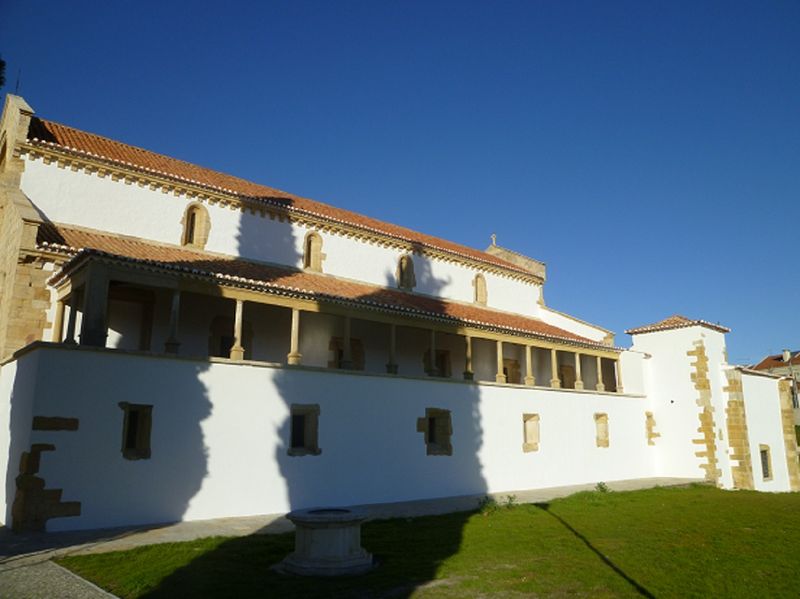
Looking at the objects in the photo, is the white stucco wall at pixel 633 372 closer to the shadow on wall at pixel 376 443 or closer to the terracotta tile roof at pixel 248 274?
the terracotta tile roof at pixel 248 274

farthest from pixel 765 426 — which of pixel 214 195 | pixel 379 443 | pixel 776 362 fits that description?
pixel 776 362

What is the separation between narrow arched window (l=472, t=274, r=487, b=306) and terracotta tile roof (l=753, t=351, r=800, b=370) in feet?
156

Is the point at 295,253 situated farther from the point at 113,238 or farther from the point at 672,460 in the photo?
the point at 672,460

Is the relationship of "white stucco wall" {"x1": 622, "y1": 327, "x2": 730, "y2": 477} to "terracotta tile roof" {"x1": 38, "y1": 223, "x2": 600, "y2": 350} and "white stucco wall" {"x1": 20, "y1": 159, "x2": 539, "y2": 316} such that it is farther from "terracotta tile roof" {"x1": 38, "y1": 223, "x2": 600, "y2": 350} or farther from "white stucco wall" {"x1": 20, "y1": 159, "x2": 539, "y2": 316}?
"white stucco wall" {"x1": 20, "y1": 159, "x2": 539, "y2": 316}

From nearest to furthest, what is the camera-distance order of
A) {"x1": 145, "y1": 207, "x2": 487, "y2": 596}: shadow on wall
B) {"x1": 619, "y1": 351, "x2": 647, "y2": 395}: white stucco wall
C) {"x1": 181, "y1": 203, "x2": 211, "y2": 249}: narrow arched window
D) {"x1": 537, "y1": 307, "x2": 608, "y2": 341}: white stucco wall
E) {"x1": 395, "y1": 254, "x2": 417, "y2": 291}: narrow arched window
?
{"x1": 145, "y1": 207, "x2": 487, "y2": 596}: shadow on wall, {"x1": 181, "y1": 203, "x2": 211, "y2": 249}: narrow arched window, {"x1": 395, "y1": 254, "x2": 417, "y2": 291}: narrow arched window, {"x1": 619, "y1": 351, "x2": 647, "y2": 395}: white stucco wall, {"x1": 537, "y1": 307, "x2": 608, "y2": 341}: white stucco wall

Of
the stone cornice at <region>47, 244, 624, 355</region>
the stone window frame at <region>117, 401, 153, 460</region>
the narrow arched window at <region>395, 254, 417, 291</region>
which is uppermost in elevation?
the narrow arched window at <region>395, 254, 417, 291</region>

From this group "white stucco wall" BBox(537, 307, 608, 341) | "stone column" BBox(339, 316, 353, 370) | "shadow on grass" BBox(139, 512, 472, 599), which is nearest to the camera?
"shadow on grass" BBox(139, 512, 472, 599)

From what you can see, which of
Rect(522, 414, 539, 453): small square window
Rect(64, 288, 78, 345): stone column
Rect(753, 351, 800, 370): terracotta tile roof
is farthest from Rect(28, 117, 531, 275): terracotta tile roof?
Rect(753, 351, 800, 370): terracotta tile roof

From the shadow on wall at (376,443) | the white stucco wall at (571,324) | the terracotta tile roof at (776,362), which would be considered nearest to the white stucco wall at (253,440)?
the shadow on wall at (376,443)

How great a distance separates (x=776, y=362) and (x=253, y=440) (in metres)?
66.2

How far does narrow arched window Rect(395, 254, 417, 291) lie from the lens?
974 inches

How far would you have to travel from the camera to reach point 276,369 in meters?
15.0

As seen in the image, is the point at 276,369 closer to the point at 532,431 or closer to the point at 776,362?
the point at 532,431

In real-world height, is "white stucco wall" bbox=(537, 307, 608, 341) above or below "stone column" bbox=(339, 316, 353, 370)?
above
